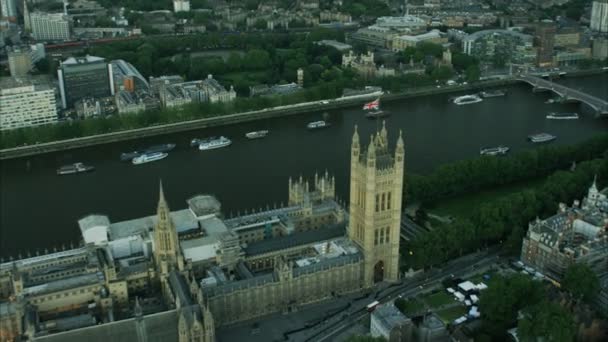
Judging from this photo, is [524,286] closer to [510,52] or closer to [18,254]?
[18,254]

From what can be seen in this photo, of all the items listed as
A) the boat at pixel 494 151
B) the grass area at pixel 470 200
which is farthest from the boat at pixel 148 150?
the boat at pixel 494 151

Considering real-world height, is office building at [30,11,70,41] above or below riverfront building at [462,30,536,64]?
above

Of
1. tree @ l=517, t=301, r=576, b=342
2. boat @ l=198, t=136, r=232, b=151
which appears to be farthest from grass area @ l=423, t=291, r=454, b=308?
boat @ l=198, t=136, r=232, b=151

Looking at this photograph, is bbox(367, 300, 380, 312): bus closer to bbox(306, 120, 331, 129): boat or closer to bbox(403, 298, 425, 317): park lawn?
bbox(403, 298, 425, 317): park lawn

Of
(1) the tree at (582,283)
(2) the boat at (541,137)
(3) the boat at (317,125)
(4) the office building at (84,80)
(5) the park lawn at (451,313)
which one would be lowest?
(5) the park lawn at (451,313)

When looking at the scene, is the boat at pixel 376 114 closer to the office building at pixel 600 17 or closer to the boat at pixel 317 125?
the boat at pixel 317 125

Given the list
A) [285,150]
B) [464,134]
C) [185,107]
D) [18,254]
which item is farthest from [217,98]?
[18,254]

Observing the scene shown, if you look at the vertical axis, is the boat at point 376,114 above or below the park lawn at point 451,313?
above
